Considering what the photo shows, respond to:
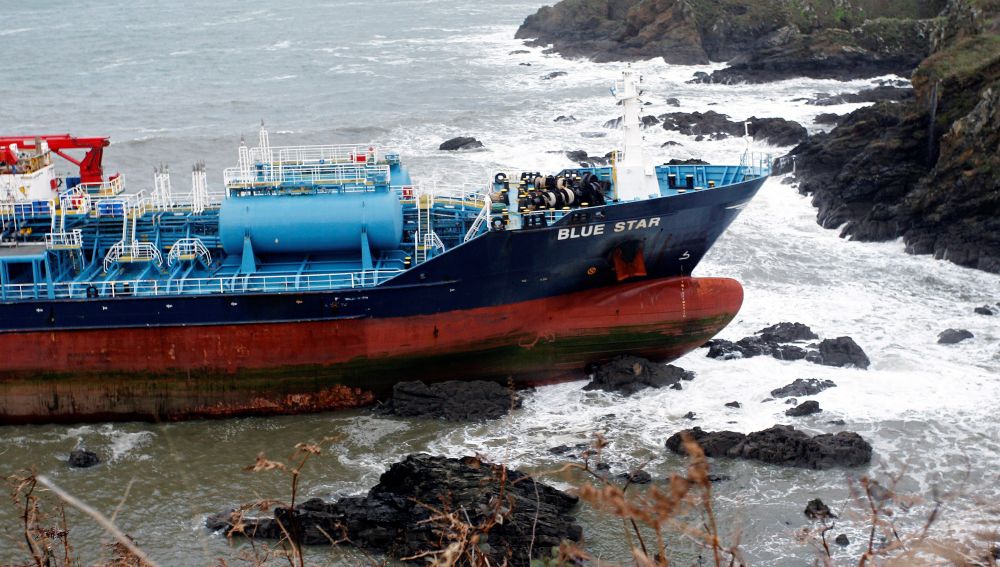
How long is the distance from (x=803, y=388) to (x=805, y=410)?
3.45 ft

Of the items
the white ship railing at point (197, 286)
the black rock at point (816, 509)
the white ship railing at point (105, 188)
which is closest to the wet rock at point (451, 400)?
the white ship railing at point (197, 286)

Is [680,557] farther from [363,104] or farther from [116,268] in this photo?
[363,104]

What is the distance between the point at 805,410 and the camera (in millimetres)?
19828

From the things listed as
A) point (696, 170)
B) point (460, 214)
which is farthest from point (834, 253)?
point (460, 214)

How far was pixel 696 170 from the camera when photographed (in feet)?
81.5

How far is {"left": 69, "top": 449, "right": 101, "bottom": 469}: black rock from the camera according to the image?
1933 centimetres

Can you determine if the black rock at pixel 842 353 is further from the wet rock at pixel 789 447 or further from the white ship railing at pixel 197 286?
the white ship railing at pixel 197 286

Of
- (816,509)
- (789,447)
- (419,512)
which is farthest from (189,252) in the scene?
(816,509)

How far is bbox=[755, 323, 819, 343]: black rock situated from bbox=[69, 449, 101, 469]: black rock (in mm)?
14608

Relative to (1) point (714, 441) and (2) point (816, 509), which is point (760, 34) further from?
(2) point (816, 509)

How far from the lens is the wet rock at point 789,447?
1780cm

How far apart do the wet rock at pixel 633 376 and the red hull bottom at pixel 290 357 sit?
22.5 inches

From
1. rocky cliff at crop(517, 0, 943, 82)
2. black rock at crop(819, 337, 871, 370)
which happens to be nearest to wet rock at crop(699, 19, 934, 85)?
rocky cliff at crop(517, 0, 943, 82)

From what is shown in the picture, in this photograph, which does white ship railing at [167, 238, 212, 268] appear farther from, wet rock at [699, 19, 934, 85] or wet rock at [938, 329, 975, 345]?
wet rock at [699, 19, 934, 85]
